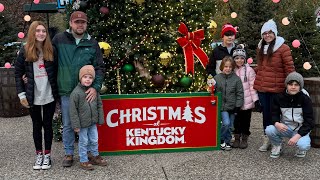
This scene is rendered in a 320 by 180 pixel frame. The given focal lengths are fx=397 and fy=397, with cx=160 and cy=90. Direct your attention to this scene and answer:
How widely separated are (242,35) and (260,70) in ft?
20.6

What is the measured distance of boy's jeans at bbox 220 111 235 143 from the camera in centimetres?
545

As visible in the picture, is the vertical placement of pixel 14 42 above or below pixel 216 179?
above

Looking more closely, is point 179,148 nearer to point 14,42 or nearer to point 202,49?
point 202,49

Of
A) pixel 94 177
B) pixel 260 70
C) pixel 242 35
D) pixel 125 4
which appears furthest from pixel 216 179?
pixel 242 35

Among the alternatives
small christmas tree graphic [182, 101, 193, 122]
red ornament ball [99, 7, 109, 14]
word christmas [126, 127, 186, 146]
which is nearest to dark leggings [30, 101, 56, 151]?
word christmas [126, 127, 186, 146]

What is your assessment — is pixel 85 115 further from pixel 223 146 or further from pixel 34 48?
pixel 223 146

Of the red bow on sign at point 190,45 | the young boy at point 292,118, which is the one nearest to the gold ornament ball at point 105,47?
the red bow on sign at point 190,45

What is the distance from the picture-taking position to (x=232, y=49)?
5.60m

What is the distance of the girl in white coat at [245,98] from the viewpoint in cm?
543

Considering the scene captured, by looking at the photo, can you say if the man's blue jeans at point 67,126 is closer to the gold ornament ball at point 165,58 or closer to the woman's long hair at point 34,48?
the woman's long hair at point 34,48

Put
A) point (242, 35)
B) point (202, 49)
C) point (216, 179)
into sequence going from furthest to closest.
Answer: point (242, 35), point (202, 49), point (216, 179)

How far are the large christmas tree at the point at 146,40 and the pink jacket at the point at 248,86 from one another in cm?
100

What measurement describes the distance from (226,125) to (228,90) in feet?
1.59

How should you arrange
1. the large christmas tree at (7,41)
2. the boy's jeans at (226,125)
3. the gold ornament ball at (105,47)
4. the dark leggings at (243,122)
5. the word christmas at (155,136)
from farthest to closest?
the large christmas tree at (7,41) → the gold ornament ball at (105,47) → the dark leggings at (243,122) → the boy's jeans at (226,125) → the word christmas at (155,136)
